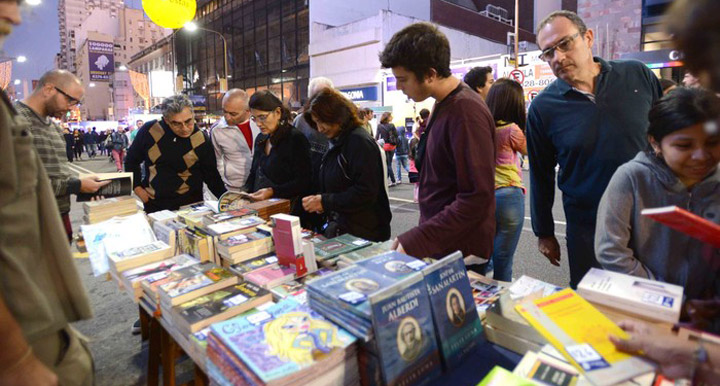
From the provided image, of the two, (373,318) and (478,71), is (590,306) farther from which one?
(478,71)

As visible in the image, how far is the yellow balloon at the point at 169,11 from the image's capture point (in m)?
4.50

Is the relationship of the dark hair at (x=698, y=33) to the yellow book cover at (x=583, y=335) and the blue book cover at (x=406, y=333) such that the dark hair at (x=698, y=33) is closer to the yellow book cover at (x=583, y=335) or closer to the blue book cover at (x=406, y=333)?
the yellow book cover at (x=583, y=335)

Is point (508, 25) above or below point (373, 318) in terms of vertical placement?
above

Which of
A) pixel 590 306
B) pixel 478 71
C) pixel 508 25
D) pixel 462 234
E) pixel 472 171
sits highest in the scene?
pixel 508 25

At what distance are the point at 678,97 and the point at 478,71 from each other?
2.07 m

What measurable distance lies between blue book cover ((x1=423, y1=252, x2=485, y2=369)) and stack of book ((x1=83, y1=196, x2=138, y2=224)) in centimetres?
229

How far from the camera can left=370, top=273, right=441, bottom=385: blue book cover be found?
43.5 inches

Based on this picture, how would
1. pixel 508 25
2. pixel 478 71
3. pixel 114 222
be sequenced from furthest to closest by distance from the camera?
pixel 508 25 → pixel 478 71 → pixel 114 222

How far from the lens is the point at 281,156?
3117 millimetres

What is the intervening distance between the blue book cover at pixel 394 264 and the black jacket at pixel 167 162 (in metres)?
2.39

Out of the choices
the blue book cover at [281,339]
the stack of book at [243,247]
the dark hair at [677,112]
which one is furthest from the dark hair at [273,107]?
the dark hair at [677,112]

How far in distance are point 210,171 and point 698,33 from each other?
3.42m

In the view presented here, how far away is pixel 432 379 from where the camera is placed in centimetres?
121

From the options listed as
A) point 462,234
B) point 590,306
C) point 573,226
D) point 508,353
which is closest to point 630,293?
point 590,306
